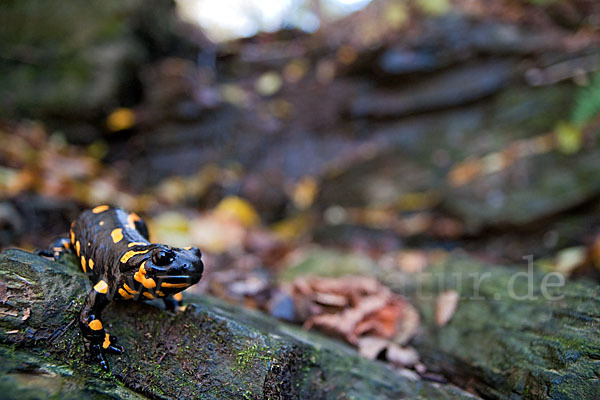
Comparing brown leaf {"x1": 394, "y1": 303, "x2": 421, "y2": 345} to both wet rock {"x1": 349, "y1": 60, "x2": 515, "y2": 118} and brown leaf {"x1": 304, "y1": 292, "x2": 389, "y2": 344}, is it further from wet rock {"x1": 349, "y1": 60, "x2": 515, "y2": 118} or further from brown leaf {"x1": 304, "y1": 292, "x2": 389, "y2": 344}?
wet rock {"x1": 349, "y1": 60, "x2": 515, "y2": 118}

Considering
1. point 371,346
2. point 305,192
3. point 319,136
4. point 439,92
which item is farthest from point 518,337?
point 319,136

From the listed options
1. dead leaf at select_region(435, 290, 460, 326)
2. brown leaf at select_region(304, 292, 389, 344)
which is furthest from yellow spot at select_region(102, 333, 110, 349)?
dead leaf at select_region(435, 290, 460, 326)

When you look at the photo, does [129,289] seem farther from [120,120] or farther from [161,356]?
[120,120]

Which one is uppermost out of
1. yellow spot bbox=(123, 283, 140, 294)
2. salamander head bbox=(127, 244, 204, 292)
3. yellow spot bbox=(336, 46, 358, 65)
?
yellow spot bbox=(336, 46, 358, 65)

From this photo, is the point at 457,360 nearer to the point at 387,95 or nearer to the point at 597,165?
the point at 597,165

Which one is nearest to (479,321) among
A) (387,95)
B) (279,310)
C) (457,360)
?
(457,360)
